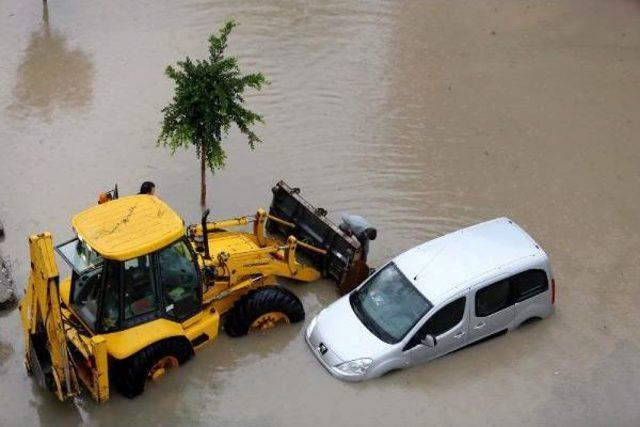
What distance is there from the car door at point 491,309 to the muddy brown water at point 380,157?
388 millimetres

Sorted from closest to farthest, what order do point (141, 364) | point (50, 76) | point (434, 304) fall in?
point (141, 364) → point (434, 304) → point (50, 76)

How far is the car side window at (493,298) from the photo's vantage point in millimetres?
11156

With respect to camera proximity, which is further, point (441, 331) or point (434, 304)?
point (441, 331)

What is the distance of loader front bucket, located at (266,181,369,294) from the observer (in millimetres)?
12219

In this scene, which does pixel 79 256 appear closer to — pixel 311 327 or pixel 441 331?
pixel 311 327

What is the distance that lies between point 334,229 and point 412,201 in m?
2.84

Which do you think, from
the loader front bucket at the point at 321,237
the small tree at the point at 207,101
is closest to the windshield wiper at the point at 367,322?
the loader front bucket at the point at 321,237

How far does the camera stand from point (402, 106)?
17.5 meters

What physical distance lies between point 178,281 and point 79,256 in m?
1.30

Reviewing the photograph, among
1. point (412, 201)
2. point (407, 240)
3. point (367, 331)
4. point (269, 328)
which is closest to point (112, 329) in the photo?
point (269, 328)

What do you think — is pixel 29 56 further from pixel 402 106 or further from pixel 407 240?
pixel 407 240

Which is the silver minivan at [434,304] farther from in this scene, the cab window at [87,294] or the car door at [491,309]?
the cab window at [87,294]

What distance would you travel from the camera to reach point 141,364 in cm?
1024

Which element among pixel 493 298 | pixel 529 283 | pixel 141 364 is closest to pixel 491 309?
pixel 493 298
